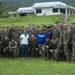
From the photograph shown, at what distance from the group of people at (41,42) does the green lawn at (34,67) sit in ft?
2.17

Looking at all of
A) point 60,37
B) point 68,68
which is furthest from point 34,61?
point 68,68

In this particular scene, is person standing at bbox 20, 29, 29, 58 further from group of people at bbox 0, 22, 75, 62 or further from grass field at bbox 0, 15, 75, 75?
grass field at bbox 0, 15, 75, 75

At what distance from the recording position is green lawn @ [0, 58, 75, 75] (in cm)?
1275

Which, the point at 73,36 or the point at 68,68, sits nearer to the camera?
the point at 68,68

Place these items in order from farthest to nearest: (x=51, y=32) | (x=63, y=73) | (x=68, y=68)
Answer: (x=51, y=32) → (x=68, y=68) → (x=63, y=73)

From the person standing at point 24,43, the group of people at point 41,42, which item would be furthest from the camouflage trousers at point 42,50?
the person standing at point 24,43

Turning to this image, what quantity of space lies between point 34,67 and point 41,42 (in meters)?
3.36

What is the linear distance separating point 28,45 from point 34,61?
205cm

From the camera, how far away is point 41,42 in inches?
682

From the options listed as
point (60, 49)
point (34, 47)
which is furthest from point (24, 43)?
point (60, 49)

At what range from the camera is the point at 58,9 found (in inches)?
3282

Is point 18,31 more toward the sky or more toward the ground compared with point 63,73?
more toward the sky

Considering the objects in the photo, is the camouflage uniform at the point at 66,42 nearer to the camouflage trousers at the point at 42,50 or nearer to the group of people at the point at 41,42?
the group of people at the point at 41,42

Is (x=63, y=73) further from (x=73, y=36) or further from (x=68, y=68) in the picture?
(x=73, y=36)
